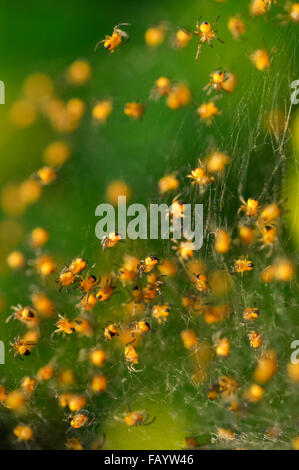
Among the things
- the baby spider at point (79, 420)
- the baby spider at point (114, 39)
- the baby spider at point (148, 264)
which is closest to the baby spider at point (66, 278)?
the baby spider at point (148, 264)

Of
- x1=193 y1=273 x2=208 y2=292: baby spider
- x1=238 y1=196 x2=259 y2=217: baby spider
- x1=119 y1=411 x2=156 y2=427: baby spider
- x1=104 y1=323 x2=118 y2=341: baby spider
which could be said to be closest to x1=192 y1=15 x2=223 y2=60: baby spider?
x1=238 y1=196 x2=259 y2=217: baby spider

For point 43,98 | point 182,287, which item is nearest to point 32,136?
point 43,98

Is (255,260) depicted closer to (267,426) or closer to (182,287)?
(182,287)

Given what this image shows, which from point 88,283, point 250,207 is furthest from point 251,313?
point 88,283

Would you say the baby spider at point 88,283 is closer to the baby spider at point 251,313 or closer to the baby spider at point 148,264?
the baby spider at point 148,264

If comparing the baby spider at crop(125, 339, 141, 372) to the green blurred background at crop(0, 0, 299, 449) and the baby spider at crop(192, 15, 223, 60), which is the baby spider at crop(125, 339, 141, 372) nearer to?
the green blurred background at crop(0, 0, 299, 449)

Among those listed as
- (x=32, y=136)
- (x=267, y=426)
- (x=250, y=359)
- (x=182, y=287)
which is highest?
(x=32, y=136)
